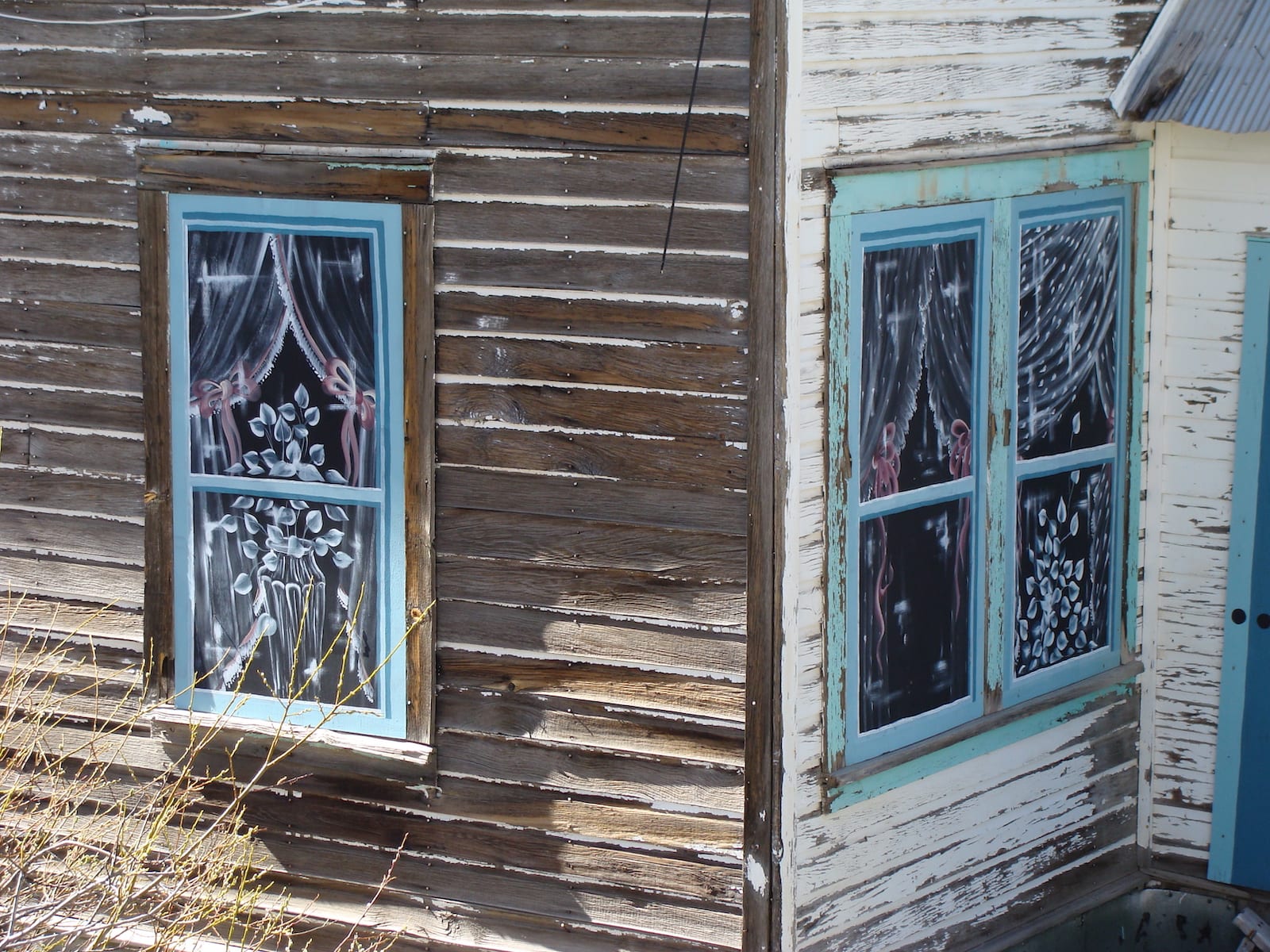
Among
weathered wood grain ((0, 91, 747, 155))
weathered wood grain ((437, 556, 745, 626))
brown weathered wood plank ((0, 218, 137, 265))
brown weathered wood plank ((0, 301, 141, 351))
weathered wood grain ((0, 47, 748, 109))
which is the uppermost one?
weathered wood grain ((0, 47, 748, 109))

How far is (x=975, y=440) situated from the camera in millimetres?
5574

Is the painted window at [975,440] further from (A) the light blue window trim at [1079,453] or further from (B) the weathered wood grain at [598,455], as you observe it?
(B) the weathered wood grain at [598,455]

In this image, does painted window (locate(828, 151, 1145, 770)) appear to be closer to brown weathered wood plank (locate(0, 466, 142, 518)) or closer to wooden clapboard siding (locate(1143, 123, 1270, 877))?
wooden clapboard siding (locate(1143, 123, 1270, 877))

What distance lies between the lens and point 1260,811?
6.15 meters

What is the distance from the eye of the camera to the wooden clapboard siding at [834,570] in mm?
4926

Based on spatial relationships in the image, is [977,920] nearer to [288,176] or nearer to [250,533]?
[250,533]

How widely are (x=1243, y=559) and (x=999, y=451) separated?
1.15 metres

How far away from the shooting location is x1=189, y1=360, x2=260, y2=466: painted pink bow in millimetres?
5461

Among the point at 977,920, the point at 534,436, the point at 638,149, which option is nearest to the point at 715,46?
the point at 638,149

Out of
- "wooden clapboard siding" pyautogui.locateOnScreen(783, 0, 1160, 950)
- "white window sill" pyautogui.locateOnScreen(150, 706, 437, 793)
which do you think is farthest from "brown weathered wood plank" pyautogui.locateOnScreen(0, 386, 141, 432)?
"wooden clapboard siding" pyautogui.locateOnScreen(783, 0, 1160, 950)

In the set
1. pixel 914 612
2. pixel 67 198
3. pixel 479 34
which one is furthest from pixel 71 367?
pixel 914 612

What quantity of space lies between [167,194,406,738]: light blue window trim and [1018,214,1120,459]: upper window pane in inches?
86.0

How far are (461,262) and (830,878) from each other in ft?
7.58

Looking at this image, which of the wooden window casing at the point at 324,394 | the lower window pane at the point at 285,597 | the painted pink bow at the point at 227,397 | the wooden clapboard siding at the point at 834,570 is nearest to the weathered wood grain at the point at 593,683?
the wooden window casing at the point at 324,394
